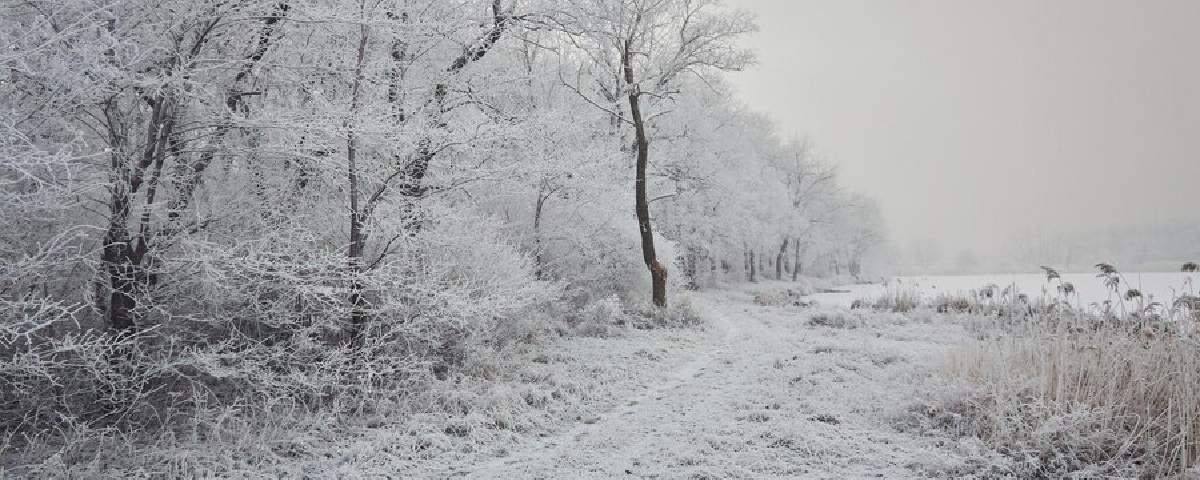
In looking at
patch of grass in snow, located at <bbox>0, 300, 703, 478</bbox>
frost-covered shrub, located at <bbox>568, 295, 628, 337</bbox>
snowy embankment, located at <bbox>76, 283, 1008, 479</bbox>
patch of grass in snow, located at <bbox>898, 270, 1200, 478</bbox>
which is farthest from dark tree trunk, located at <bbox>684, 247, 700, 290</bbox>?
patch of grass in snow, located at <bbox>898, 270, 1200, 478</bbox>

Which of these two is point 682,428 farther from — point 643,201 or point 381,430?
point 643,201

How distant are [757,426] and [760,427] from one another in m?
0.05

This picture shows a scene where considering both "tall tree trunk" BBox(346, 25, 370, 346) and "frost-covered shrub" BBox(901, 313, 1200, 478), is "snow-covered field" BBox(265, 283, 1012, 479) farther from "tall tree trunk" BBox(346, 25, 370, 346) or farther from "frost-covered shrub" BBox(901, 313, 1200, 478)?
"tall tree trunk" BBox(346, 25, 370, 346)

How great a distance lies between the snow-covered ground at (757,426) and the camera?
456 cm

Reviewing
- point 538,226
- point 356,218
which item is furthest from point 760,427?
point 538,226

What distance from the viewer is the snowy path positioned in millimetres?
4562

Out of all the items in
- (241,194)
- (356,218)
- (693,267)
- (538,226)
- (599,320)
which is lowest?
(599,320)

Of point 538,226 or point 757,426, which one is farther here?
point 538,226

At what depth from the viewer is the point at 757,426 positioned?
551 cm

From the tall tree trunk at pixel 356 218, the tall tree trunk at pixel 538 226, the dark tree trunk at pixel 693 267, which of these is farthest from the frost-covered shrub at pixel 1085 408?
the dark tree trunk at pixel 693 267

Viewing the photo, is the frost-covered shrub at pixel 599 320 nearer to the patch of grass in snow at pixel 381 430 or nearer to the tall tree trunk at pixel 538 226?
the tall tree trunk at pixel 538 226

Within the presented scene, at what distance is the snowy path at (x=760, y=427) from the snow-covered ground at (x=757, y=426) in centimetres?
1

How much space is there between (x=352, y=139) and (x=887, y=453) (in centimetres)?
589

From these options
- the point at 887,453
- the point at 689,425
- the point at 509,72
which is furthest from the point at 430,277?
the point at 509,72
